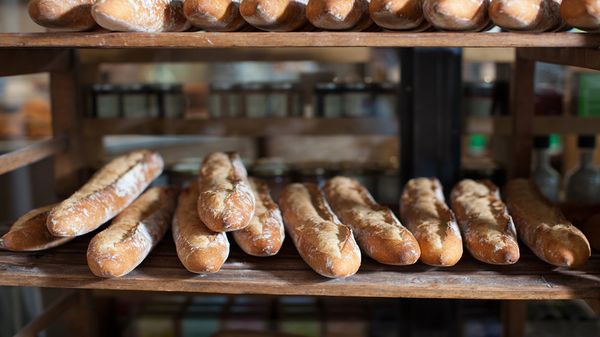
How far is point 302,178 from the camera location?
7.40 feet

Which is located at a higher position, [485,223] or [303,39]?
[303,39]

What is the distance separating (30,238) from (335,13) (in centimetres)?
82

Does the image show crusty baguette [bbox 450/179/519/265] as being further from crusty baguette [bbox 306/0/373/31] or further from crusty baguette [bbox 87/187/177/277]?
crusty baguette [bbox 87/187/177/277]

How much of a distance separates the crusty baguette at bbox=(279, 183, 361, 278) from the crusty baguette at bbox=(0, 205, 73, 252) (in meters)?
0.53

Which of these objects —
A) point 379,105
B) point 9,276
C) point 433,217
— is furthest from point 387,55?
point 9,276

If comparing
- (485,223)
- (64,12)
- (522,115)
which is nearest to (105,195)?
(64,12)

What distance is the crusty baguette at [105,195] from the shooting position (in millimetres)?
1405

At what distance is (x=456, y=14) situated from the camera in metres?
1.27

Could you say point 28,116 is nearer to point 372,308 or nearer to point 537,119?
point 372,308

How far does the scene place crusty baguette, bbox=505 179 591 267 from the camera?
4.39 feet

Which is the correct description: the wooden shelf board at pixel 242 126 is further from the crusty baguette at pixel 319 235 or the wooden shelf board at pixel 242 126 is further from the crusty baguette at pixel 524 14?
the crusty baguette at pixel 524 14

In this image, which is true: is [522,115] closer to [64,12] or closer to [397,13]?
[397,13]

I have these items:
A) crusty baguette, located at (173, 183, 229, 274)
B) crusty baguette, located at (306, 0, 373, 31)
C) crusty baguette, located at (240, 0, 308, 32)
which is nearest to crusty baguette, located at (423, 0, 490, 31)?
crusty baguette, located at (306, 0, 373, 31)

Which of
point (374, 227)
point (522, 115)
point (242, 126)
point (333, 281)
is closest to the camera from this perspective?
point (333, 281)
